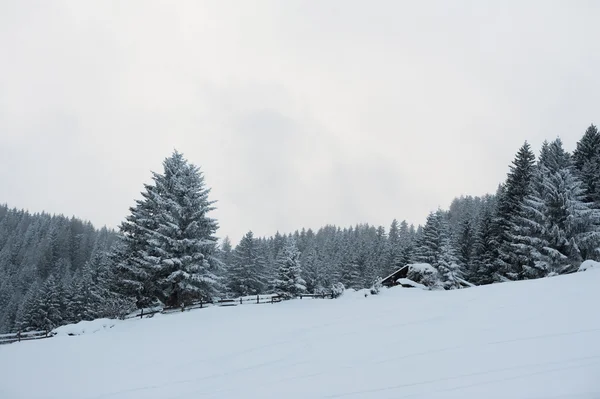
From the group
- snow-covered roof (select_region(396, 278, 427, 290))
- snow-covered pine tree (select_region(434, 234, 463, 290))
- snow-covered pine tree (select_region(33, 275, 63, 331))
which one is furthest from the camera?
snow-covered pine tree (select_region(33, 275, 63, 331))

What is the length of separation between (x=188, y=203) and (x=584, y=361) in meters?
28.7

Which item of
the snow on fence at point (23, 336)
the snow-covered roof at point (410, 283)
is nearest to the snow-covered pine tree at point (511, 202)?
the snow-covered roof at point (410, 283)

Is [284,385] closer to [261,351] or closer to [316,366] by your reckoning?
[316,366]

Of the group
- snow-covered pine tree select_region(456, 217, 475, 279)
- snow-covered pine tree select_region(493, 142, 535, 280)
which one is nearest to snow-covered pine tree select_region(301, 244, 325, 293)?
snow-covered pine tree select_region(456, 217, 475, 279)

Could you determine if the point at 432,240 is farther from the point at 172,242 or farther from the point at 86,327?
the point at 86,327

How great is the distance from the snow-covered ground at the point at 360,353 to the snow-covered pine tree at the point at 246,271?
3530cm

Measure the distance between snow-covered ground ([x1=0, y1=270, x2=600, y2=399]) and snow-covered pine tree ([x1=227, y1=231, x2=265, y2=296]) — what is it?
116 ft

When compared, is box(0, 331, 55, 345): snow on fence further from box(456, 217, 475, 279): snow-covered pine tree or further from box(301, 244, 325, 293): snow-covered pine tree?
box(456, 217, 475, 279): snow-covered pine tree

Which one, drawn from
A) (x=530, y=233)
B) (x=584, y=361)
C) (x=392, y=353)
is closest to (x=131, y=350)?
(x=392, y=353)

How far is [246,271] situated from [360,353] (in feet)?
151

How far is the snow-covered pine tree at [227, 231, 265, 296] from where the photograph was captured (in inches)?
2247

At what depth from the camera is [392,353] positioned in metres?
12.3

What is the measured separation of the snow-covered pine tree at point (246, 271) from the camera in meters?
57.1

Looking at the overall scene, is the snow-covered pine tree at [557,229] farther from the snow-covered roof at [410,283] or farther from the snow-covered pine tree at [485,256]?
the snow-covered roof at [410,283]
